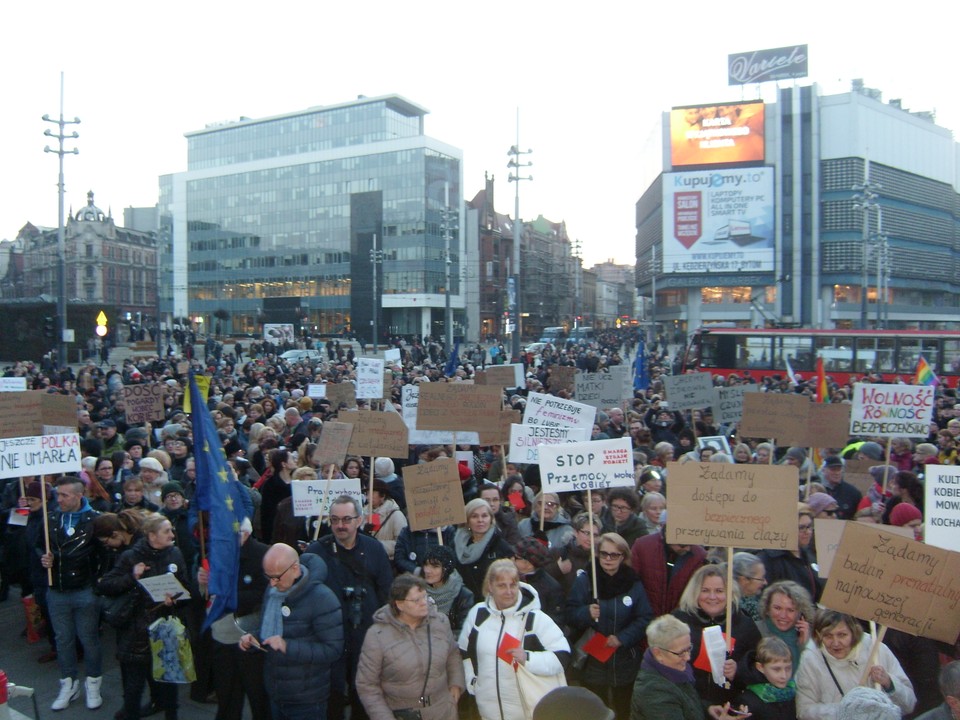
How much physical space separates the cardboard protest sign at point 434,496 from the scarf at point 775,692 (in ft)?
8.95

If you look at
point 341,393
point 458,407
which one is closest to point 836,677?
point 458,407

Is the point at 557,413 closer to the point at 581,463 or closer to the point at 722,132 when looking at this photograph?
the point at 581,463

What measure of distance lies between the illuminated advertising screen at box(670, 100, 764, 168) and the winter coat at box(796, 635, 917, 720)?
62440 mm

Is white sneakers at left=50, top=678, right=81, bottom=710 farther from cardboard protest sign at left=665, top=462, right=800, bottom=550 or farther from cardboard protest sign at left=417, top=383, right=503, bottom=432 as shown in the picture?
cardboard protest sign at left=665, top=462, right=800, bottom=550

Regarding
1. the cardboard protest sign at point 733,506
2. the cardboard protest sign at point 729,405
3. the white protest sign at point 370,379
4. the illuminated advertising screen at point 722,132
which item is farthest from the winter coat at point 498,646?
the illuminated advertising screen at point 722,132

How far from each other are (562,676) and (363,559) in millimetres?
1744

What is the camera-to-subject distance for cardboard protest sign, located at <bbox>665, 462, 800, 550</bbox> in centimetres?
507

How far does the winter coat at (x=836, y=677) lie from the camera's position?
420cm

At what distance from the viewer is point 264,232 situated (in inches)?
3652

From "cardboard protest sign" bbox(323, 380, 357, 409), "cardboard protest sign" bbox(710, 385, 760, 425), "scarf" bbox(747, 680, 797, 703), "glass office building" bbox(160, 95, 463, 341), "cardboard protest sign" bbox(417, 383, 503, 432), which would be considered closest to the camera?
"scarf" bbox(747, 680, 797, 703)

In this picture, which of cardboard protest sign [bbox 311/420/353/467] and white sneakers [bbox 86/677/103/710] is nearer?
white sneakers [bbox 86/677/103/710]

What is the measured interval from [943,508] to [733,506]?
1.45 metres

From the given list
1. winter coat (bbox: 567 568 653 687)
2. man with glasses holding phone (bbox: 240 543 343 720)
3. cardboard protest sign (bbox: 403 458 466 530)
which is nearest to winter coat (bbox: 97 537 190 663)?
man with glasses holding phone (bbox: 240 543 343 720)

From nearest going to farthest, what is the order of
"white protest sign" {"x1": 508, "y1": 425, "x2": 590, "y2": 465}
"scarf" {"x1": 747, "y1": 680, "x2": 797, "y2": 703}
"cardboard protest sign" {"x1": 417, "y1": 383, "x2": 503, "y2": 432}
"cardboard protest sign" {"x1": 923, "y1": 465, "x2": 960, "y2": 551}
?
1. "scarf" {"x1": 747, "y1": 680, "x2": 797, "y2": 703}
2. "cardboard protest sign" {"x1": 923, "y1": 465, "x2": 960, "y2": 551}
3. "white protest sign" {"x1": 508, "y1": 425, "x2": 590, "y2": 465}
4. "cardboard protest sign" {"x1": 417, "y1": 383, "x2": 503, "y2": 432}
